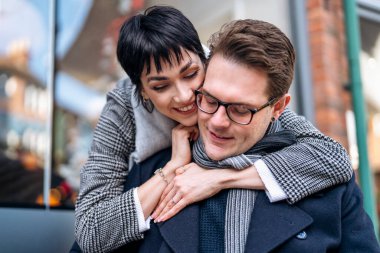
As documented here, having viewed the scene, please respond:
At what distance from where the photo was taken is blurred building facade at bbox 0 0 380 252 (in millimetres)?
3402

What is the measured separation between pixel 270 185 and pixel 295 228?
177 mm

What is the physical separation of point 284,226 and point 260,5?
8.92 feet

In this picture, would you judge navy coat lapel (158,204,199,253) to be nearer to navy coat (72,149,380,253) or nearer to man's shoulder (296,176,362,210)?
navy coat (72,149,380,253)

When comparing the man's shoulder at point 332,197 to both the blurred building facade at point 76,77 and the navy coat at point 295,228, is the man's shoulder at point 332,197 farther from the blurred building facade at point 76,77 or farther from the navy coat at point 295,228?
the blurred building facade at point 76,77

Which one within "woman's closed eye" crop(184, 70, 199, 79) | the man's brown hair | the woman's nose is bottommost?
the woman's nose

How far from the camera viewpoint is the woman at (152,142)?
1.96m

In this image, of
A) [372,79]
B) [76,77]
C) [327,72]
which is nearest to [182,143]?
[76,77]

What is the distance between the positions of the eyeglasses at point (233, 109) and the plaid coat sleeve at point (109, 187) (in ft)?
1.26

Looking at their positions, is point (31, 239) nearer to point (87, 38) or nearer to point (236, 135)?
point (236, 135)

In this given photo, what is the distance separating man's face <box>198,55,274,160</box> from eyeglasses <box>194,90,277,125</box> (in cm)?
1

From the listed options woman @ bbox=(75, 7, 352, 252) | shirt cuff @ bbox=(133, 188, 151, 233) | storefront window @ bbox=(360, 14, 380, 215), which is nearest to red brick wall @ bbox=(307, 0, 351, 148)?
storefront window @ bbox=(360, 14, 380, 215)

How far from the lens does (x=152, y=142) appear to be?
7.09ft

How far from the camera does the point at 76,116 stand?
12.6ft

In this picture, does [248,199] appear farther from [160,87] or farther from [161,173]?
[160,87]
